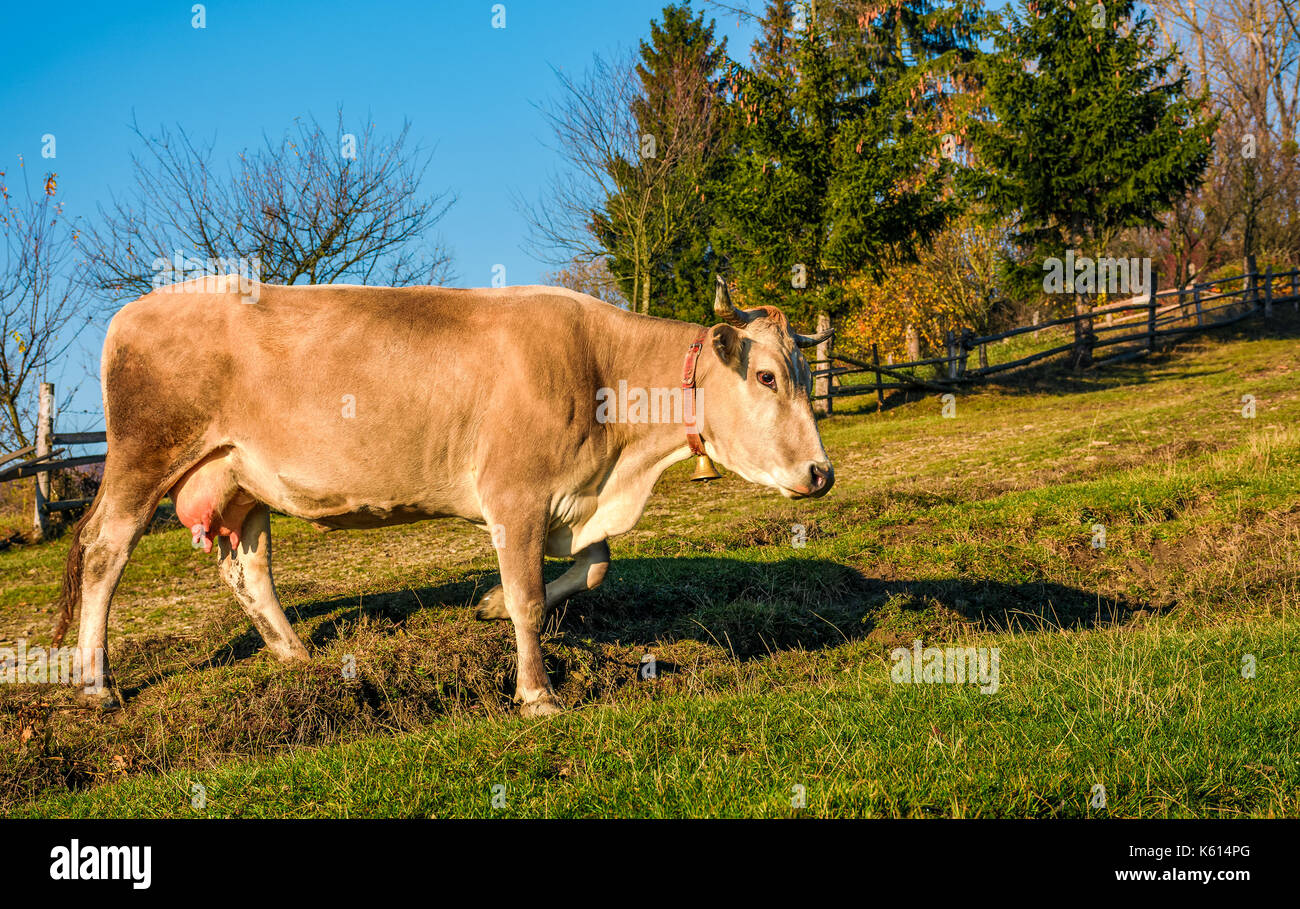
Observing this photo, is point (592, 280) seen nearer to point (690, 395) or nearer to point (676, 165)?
point (676, 165)

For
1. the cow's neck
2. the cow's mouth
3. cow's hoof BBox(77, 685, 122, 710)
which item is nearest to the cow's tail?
cow's hoof BBox(77, 685, 122, 710)

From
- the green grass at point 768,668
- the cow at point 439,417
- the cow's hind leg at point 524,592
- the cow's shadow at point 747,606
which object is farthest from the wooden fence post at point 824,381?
the cow's hind leg at point 524,592

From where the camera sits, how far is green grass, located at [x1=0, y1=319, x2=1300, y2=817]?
380 cm

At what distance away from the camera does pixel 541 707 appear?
5.46 metres

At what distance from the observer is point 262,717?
5637 millimetres

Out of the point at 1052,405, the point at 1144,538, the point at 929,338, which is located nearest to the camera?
the point at 1144,538

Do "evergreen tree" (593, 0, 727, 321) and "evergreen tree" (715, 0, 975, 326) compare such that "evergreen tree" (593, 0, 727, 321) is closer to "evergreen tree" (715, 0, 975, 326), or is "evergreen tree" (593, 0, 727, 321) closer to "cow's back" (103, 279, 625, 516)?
"evergreen tree" (715, 0, 975, 326)

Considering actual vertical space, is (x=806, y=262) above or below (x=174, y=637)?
above

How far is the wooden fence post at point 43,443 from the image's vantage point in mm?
16234

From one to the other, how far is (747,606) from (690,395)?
7.93ft
